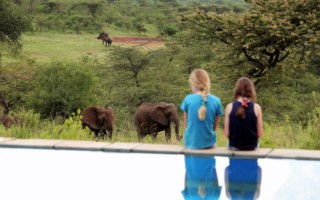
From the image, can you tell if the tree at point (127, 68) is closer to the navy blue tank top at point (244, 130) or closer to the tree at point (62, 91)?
the tree at point (62, 91)

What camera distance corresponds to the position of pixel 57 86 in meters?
18.5

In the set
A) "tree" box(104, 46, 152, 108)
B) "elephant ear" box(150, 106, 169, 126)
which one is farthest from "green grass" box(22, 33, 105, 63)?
"elephant ear" box(150, 106, 169, 126)

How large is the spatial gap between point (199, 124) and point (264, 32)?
10.5 meters

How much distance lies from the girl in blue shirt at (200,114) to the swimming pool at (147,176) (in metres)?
0.23

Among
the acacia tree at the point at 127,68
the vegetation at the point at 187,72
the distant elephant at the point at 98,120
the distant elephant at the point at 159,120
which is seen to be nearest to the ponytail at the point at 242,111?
the vegetation at the point at 187,72

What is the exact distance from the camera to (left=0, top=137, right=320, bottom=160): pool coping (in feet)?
15.9

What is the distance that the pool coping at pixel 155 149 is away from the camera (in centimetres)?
484

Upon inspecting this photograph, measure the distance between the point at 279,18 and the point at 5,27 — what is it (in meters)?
14.4

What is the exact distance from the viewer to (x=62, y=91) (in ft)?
59.5

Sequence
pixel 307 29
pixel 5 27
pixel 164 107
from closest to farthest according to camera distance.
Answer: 1. pixel 164 107
2. pixel 307 29
3. pixel 5 27

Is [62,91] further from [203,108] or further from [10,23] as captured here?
[203,108]

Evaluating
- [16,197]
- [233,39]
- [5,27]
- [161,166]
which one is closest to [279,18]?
[233,39]

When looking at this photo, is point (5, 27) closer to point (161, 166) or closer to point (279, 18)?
point (279, 18)

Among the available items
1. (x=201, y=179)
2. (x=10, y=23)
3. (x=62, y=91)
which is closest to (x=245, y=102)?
(x=201, y=179)
